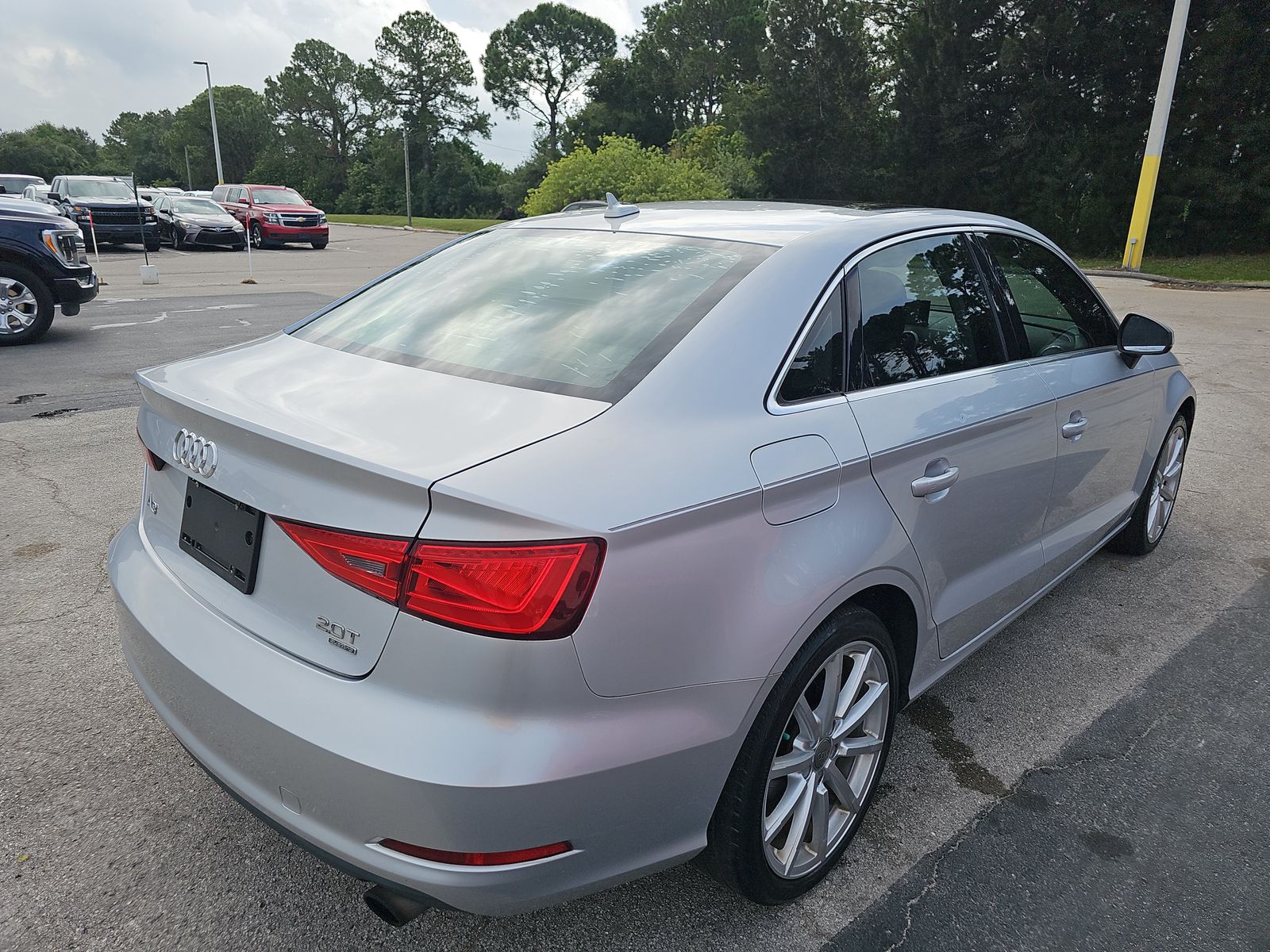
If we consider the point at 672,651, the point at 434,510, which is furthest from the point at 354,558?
the point at 672,651

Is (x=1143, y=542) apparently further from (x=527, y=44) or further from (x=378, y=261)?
(x=527, y=44)

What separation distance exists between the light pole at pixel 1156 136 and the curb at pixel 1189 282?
2.80 ft

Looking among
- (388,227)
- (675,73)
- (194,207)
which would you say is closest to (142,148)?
(675,73)

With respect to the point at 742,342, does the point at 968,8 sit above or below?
above

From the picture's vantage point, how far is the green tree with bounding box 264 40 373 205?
277 feet

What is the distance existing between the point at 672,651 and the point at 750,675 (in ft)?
0.75

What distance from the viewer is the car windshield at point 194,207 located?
24862 mm

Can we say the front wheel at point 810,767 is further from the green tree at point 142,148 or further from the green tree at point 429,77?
the green tree at point 142,148

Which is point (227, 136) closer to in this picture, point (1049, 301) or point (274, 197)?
point (274, 197)

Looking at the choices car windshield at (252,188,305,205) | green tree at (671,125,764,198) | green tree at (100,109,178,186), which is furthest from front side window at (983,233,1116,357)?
green tree at (100,109,178,186)

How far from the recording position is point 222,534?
2.01 meters

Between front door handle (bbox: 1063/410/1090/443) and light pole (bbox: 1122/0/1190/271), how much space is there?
21638 mm

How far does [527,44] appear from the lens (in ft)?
267

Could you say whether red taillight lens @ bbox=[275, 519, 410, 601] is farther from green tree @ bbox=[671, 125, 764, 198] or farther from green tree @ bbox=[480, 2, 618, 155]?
green tree @ bbox=[480, 2, 618, 155]
